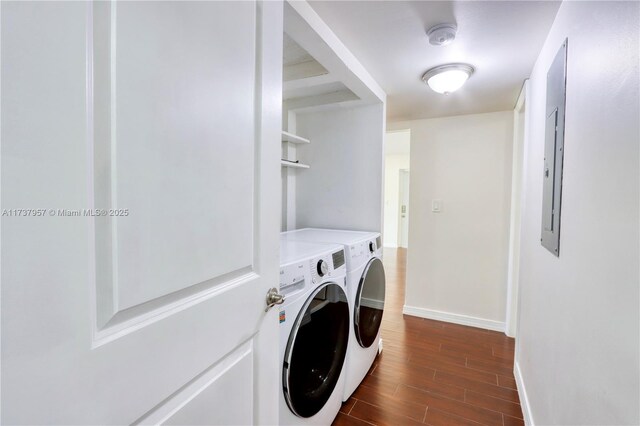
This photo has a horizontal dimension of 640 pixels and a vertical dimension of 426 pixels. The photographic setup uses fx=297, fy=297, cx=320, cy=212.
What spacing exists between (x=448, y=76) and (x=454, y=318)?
2238 mm

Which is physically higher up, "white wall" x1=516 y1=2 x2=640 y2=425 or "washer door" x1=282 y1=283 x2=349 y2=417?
"white wall" x1=516 y1=2 x2=640 y2=425

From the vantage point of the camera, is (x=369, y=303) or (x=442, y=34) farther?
(x=369, y=303)

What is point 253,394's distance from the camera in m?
0.84

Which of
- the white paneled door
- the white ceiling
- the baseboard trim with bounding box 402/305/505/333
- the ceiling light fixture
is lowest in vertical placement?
the baseboard trim with bounding box 402/305/505/333

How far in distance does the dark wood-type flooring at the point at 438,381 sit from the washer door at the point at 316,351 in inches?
16.2

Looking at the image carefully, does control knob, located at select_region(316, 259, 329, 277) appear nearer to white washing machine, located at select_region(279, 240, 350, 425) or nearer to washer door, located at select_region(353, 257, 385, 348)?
white washing machine, located at select_region(279, 240, 350, 425)

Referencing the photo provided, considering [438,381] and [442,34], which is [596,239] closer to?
[442,34]

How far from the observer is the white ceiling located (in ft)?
4.15

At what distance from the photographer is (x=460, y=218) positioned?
2.87 meters

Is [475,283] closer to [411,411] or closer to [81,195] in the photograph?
[411,411]

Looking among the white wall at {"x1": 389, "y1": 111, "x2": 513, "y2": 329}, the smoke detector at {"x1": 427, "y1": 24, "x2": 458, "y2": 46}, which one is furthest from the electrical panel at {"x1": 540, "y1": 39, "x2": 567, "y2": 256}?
the white wall at {"x1": 389, "y1": 111, "x2": 513, "y2": 329}

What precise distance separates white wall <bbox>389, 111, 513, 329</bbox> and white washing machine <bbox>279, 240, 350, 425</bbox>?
5.59 feet

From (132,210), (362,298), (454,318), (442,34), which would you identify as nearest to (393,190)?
(454,318)

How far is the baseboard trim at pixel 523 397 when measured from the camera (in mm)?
1527
